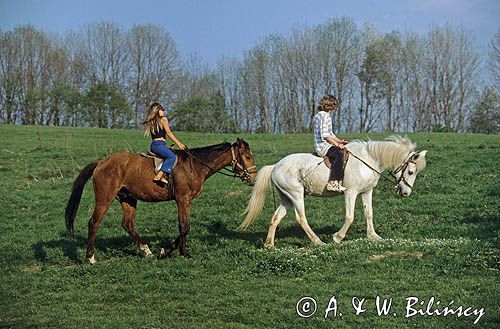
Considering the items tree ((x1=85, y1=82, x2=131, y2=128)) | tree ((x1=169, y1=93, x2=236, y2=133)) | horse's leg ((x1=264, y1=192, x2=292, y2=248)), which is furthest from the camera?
tree ((x1=85, y1=82, x2=131, y2=128))

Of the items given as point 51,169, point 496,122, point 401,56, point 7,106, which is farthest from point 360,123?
point 51,169

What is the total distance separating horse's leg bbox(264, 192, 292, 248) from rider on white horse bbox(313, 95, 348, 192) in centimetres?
106

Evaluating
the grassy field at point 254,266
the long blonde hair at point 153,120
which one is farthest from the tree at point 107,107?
the long blonde hair at point 153,120

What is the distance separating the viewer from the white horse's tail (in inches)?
522

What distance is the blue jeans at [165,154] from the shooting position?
12.5 meters

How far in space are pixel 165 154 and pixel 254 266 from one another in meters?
3.36

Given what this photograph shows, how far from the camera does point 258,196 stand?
13281mm

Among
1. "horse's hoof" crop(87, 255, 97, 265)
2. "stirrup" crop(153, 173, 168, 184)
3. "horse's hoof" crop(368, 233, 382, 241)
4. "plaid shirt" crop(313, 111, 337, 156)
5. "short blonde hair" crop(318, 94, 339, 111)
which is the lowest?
"horse's hoof" crop(87, 255, 97, 265)

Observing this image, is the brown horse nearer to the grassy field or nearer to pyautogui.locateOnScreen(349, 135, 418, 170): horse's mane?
the grassy field

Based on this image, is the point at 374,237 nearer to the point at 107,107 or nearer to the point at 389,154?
the point at 389,154

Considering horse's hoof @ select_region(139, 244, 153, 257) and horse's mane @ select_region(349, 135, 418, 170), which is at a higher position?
horse's mane @ select_region(349, 135, 418, 170)

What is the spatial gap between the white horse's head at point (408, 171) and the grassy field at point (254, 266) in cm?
117

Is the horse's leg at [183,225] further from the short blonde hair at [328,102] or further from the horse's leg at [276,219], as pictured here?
the short blonde hair at [328,102]

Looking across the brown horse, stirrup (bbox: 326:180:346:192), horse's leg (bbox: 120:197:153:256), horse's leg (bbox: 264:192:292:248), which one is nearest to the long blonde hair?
the brown horse
